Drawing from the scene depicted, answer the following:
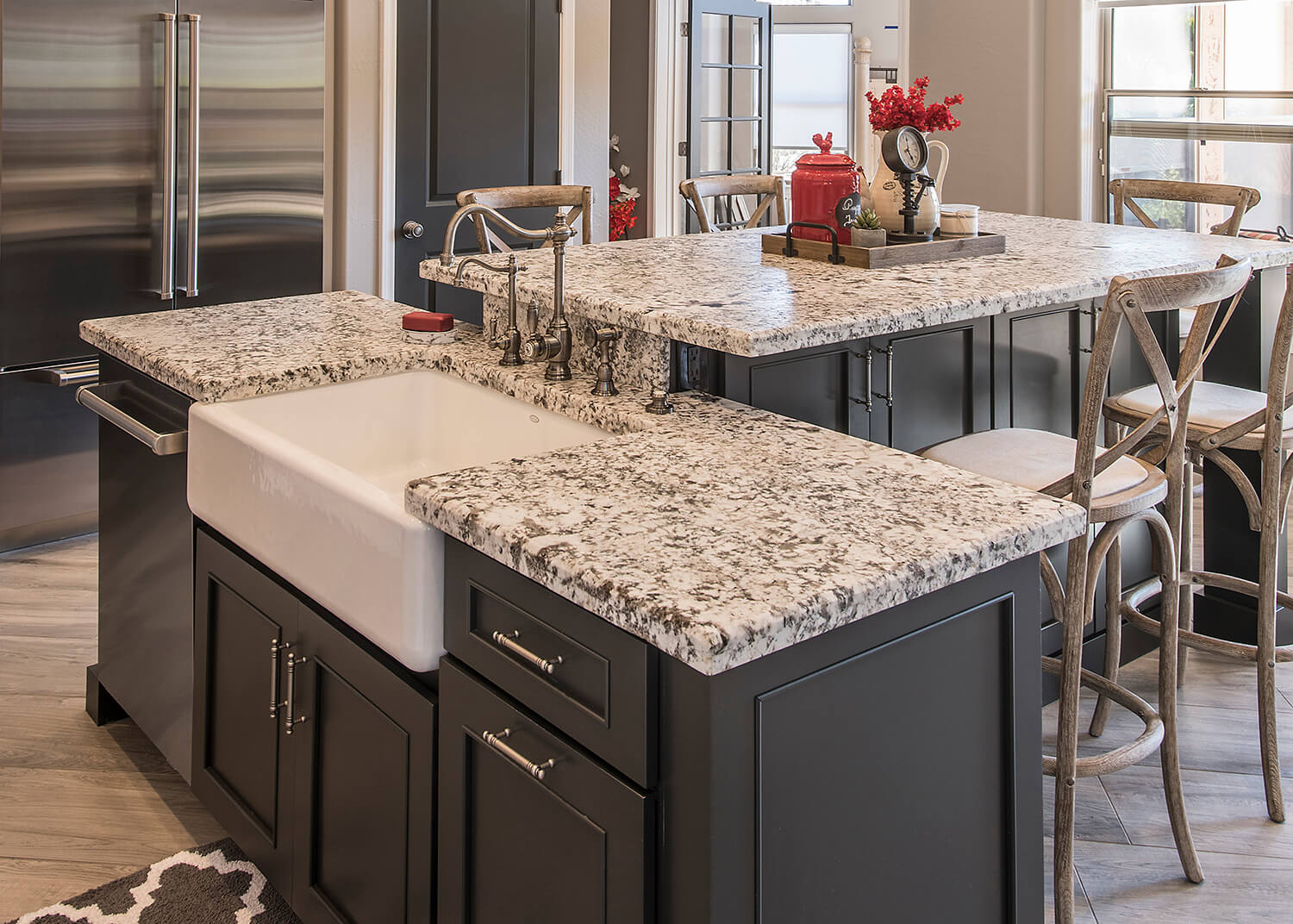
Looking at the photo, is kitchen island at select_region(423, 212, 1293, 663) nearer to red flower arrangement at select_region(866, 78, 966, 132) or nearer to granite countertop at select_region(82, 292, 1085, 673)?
granite countertop at select_region(82, 292, 1085, 673)

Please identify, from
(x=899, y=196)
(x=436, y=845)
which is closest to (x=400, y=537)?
(x=436, y=845)

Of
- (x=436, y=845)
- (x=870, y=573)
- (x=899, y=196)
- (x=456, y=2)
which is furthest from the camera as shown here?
(x=456, y=2)

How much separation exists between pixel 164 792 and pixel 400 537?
140cm

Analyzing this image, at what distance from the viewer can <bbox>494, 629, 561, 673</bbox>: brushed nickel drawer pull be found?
1353mm

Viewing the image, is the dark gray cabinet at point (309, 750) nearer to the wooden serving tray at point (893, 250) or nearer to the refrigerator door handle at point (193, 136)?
the wooden serving tray at point (893, 250)

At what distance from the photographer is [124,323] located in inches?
104

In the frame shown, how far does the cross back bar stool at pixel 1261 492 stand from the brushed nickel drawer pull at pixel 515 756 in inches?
59.6

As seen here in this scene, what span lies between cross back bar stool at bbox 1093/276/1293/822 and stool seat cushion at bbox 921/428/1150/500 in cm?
21

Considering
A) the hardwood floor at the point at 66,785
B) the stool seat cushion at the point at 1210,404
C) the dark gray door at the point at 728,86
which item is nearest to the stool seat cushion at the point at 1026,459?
the stool seat cushion at the point at 1210,404

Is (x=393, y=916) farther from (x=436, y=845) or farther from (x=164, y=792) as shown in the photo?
(x=164, y=792)

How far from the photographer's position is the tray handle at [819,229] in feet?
8.55

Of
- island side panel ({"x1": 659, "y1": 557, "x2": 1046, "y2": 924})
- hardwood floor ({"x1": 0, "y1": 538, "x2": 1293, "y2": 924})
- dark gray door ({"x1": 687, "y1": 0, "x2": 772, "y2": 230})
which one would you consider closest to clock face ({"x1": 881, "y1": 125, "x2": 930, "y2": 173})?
hardwood floor ({"x1": 0, "y1": 538, "x2": 1293, "y2": 924})

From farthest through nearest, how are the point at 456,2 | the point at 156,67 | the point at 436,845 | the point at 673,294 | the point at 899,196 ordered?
the point at 456,2 → the point at 156,67 → the point at 899,196 → the point at 673,294 → the point at 436,845

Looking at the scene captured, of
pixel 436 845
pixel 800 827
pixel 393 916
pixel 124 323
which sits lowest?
pixel 393 916
